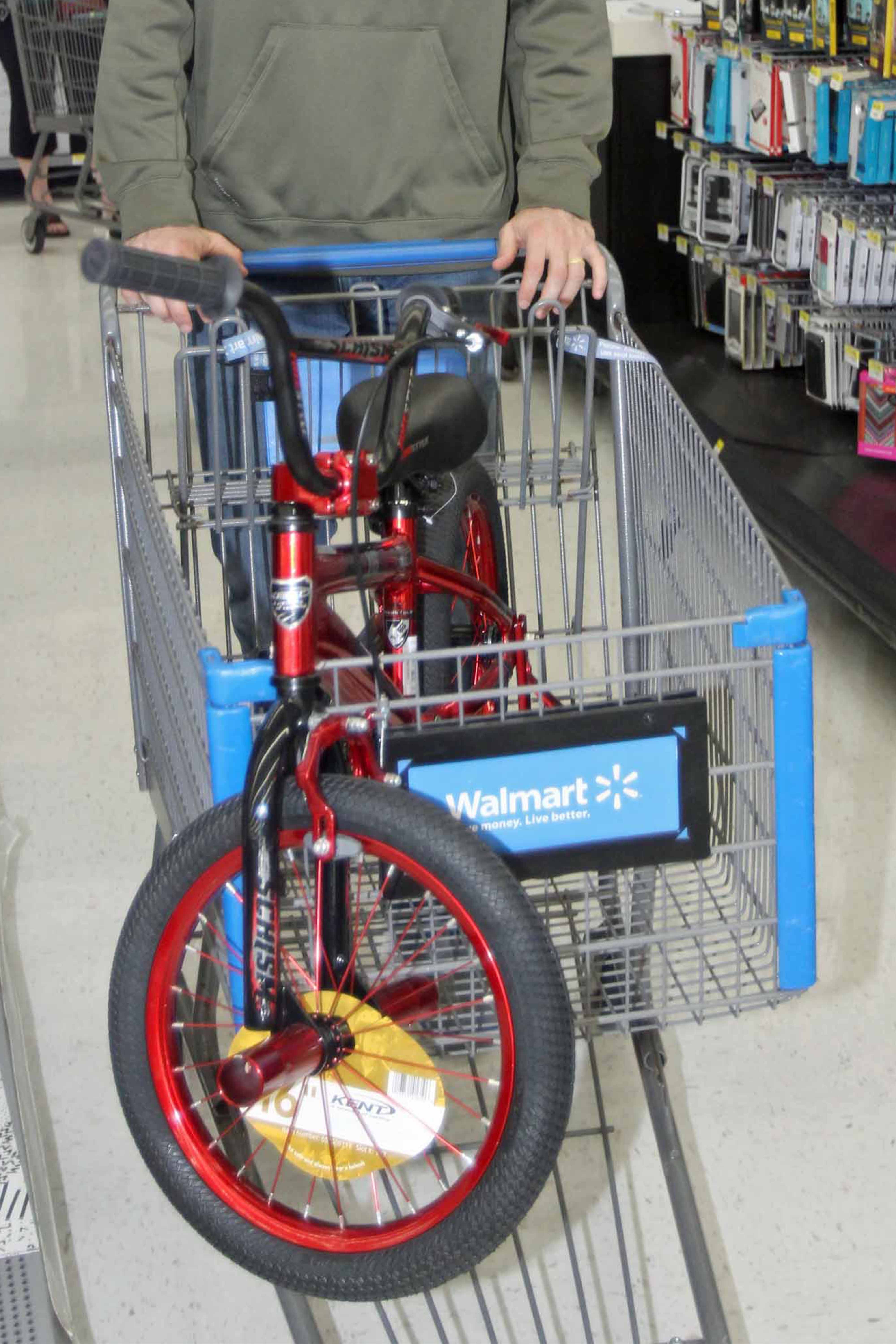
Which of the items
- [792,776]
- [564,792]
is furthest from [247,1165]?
[792,776]

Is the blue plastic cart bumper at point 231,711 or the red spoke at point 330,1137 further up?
the blue plastic cart bumper at point 231,711

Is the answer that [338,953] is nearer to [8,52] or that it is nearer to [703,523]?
[703,523]

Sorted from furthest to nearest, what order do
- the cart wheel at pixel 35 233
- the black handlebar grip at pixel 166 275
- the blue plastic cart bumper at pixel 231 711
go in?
the cart wheel at pixel 35 233
the blue plastic cart bumper at pixel 231 711
the black handlebar grip at pixel 166 275

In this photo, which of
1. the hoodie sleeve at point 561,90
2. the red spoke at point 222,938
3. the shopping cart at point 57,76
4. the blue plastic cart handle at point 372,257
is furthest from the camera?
the shopping cart at point 57,76

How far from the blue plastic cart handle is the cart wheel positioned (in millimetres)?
5658

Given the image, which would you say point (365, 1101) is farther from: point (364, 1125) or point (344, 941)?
point (344, 941)

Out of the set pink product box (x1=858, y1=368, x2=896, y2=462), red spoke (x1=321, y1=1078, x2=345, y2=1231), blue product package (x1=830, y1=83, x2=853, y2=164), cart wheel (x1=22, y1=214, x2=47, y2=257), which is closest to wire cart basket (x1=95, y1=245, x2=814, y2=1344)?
red spoke (x1=321, y1=1078, x2=345, y2=1231)

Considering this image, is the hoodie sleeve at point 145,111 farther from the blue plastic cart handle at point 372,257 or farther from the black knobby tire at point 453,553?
the black knobby tire at point 453,553

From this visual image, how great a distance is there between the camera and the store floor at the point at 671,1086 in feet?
5.72

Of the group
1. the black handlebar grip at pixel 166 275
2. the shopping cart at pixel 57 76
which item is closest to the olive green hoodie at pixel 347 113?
the black handlebar grip at pixel 166 275

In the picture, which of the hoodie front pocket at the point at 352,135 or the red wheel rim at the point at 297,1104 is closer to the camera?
the red wheel rim at the point at 297,1104

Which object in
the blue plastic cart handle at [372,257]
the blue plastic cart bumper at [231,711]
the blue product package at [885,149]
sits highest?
the blue plastic cart handle at [372,257]

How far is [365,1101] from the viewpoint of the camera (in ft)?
3.98

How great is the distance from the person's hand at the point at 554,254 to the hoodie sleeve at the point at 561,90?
0.13 m
